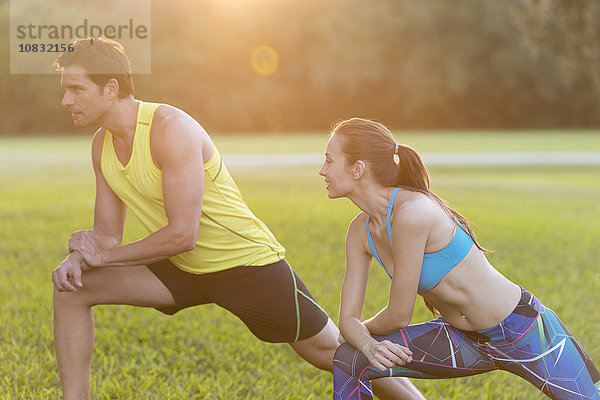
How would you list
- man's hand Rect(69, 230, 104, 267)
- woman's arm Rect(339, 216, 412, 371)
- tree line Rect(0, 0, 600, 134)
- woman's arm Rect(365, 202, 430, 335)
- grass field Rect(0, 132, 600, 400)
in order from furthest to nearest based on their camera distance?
tree line Rect(0, 0, 600, 134) < grass field Rect(0, 132, 600, 400) < man's hand Rect(69, 230, 104, 267) < woman's arm Rect(339, 216, 412, 371) < woman's arm Rect(365, 202, 430, 335)

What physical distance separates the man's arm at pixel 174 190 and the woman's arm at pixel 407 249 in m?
0.84

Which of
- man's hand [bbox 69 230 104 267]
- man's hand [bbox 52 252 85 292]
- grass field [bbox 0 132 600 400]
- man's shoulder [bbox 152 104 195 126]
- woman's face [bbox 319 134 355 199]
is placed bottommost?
grass field [bbox 0 132 600 400]

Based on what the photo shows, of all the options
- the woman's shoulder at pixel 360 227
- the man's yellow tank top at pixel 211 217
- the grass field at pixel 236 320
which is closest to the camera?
the woman's shoulder at pixel 360 227

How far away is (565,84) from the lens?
141 ft

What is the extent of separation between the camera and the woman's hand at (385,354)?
2.51 metres

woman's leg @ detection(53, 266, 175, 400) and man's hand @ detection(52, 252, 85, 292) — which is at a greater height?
man's hand @ detection(52, 252, 85, 292)

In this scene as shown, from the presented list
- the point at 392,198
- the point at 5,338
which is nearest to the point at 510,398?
the point at 392,198

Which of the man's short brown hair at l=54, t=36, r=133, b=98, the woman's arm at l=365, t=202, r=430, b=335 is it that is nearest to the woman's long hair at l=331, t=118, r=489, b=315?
the woman's arm at l=365, t=202, r=430, b=335

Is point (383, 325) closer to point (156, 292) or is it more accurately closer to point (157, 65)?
point (156, 292)

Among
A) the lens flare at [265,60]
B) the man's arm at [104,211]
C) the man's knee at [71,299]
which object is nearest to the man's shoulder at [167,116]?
the man's arm at [104,211]

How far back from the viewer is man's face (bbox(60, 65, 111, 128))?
2.78 metres

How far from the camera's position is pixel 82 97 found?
280cm

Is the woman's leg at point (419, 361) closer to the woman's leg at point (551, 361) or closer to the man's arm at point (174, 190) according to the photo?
the woman's leg at point (551, 361)

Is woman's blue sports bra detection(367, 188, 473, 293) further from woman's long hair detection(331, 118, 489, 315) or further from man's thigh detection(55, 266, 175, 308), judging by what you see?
man's thigh detection(55, 266, 175, 308)
